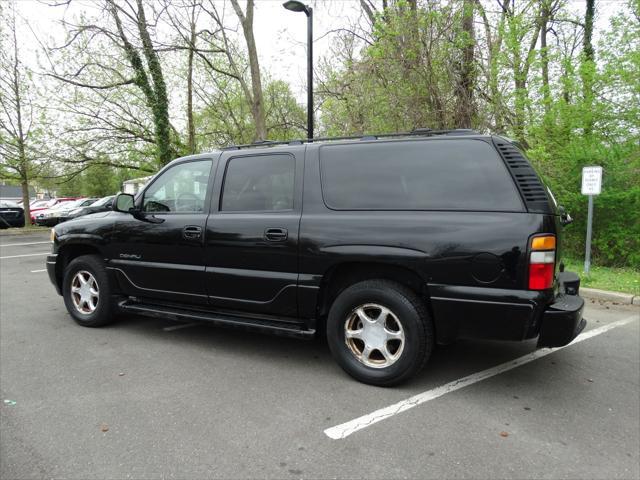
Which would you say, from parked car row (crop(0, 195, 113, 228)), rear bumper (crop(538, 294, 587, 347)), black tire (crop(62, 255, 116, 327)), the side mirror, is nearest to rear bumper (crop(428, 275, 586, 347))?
rear bumper (crop(538, 294, 587, 347))

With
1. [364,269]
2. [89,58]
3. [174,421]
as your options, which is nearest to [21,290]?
[174,421]

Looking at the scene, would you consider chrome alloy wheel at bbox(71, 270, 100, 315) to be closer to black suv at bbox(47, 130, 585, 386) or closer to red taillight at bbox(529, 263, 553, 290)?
black suv at bbox(47, 130, 585, 386)

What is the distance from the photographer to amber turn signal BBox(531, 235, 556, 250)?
2910 millimetres

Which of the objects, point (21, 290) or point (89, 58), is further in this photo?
point (89, 58)

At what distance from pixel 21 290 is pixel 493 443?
7573 mm

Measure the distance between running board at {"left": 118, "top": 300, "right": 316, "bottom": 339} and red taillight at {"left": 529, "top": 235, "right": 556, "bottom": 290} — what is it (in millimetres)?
1708

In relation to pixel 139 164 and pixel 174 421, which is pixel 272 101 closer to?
pixel 139 164

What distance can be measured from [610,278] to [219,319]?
6.48 m

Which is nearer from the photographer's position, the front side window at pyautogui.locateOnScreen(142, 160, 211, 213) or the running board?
the running board

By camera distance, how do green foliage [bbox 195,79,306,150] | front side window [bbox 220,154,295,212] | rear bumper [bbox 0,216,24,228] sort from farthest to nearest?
rear bumper [bbox 0,216,24,228], green foliage [bbox 195,79,306,150], front side window [bbox 220,154,295,212]

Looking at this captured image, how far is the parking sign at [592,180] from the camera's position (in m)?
6.84

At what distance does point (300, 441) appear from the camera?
2.68 metres

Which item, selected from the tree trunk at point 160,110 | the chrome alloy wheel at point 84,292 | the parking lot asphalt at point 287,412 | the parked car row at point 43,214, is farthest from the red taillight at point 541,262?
the parked car row at point 43,214

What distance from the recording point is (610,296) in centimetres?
635
